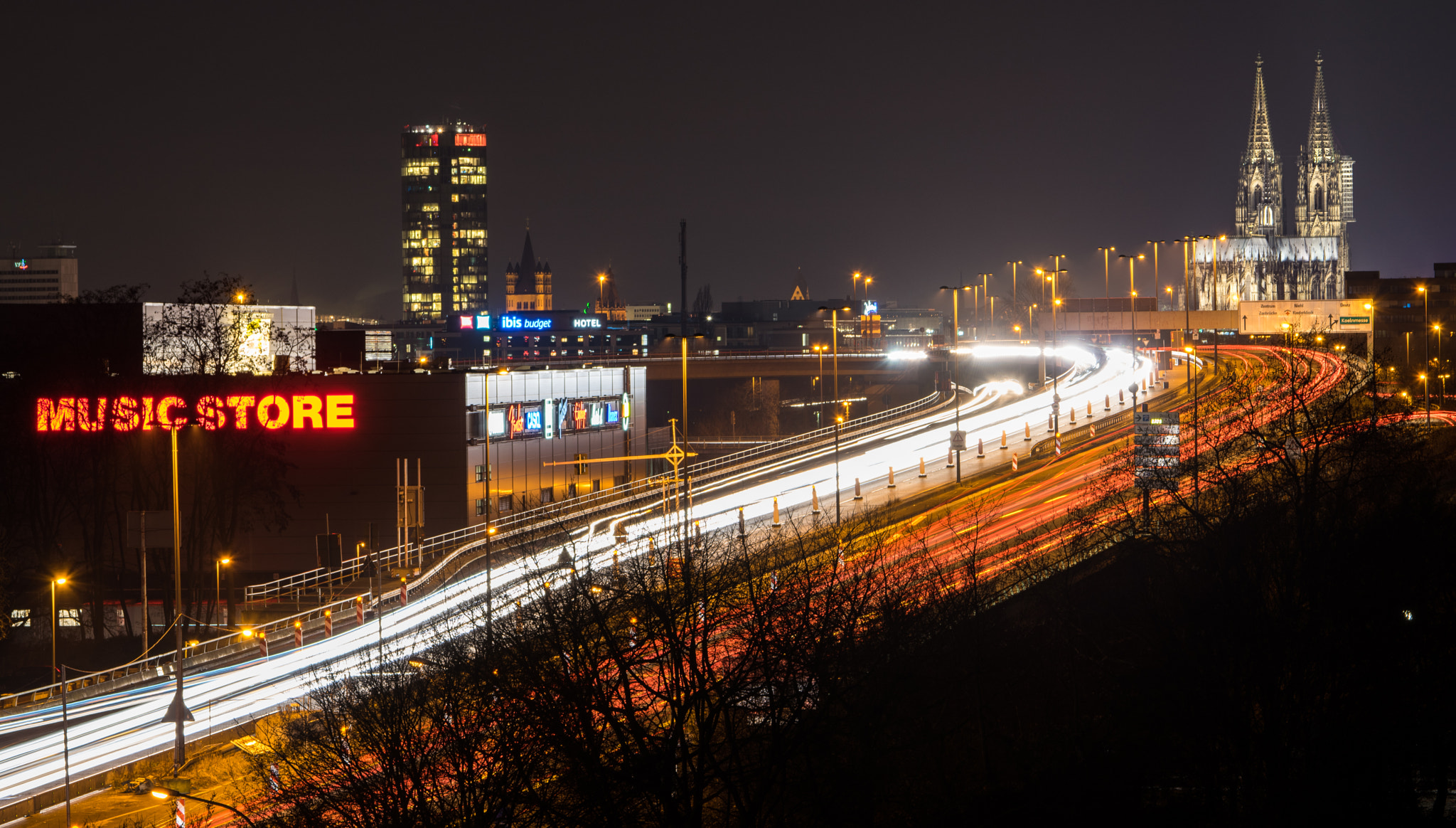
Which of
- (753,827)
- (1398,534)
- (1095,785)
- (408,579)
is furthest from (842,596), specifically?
(408,579)

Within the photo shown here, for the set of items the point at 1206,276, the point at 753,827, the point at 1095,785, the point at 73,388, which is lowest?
the point at 1095,785

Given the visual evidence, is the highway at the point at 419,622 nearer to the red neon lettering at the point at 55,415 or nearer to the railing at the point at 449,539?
the railing at the point at 449,539

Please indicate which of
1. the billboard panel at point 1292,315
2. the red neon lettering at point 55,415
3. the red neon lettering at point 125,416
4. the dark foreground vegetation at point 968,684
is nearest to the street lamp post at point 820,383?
the billboard panel at point 1292,315

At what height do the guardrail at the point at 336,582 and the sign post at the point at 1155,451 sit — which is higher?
the sign post at the point at 1155,451

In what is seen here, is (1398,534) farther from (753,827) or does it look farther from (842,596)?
(753,827)

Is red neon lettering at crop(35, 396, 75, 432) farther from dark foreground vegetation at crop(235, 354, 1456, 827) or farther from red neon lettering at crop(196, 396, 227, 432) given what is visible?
dark foreground vegetation at crop(235, 354, 1456, 827)

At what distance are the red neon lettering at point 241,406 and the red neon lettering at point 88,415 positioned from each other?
16.9ft

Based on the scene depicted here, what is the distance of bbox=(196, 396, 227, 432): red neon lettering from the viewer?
168 ft

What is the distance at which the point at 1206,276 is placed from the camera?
193625mm

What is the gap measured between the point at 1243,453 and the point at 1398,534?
11.5 meters

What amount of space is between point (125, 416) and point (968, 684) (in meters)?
39.0

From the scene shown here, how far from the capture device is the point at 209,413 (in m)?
51.4

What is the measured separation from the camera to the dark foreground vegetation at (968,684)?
809 inches

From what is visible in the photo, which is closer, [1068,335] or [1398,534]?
[1398,534]
